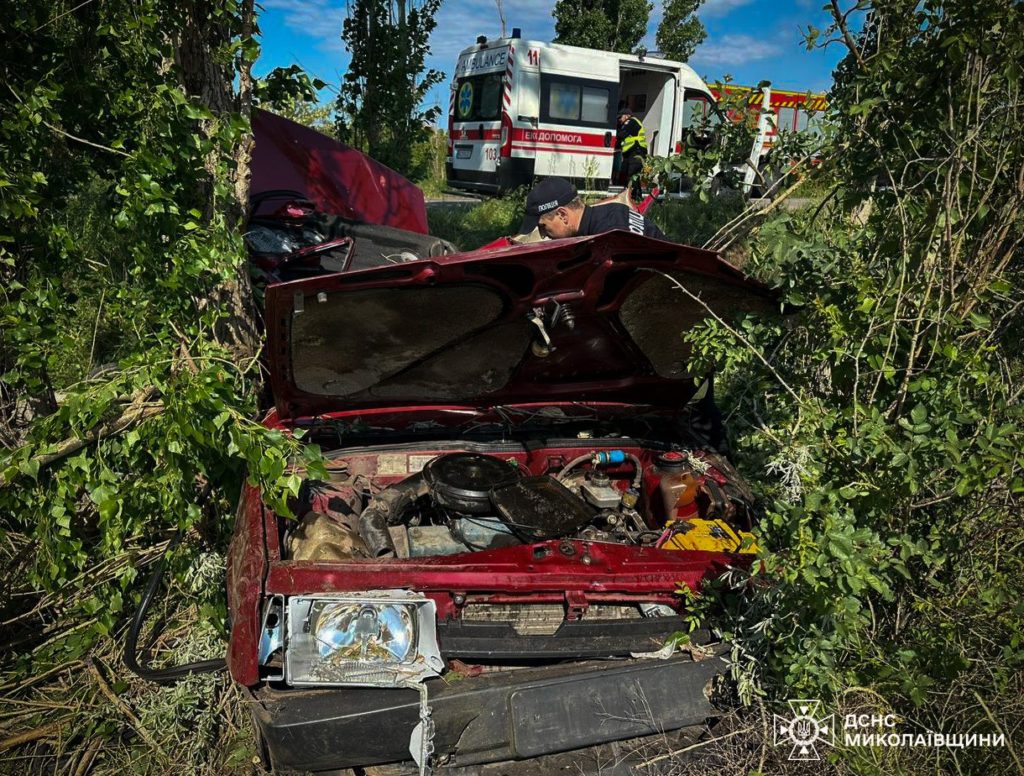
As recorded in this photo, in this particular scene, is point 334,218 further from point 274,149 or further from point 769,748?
point 769,748

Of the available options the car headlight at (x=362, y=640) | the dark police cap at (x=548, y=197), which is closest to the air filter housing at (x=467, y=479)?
the car headlight at (x=362, y=640)

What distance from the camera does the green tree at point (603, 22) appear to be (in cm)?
1856

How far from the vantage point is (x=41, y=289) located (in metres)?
2.83

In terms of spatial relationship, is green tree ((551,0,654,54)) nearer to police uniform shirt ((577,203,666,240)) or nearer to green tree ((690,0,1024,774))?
police uniform shirt ((577,203,666,240))

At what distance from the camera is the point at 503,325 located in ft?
9.51

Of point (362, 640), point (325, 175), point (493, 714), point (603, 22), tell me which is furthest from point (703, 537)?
point (603, 22)

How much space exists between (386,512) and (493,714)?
1027 mm

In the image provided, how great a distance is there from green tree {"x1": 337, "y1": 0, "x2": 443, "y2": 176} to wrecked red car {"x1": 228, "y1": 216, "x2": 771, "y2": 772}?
20.7 ft

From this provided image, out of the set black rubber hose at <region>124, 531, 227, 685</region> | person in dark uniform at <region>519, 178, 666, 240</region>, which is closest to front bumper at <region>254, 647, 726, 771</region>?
black rubber hose at <region>124, 531, 227, 685</region>

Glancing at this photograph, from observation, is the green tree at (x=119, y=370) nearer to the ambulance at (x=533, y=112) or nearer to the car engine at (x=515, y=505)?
the car engine at (x=515, y=505)

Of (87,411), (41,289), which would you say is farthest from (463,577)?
(41,289)

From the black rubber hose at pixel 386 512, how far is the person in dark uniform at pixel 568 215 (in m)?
1.72

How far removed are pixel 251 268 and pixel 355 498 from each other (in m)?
1.45

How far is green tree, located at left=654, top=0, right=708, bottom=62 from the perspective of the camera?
66.5 feet
